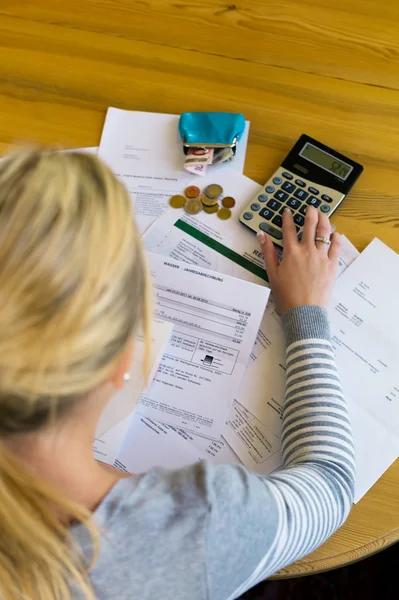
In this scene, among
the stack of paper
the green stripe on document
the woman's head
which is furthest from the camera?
the green stripe on document

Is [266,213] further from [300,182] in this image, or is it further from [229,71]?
[229,71]

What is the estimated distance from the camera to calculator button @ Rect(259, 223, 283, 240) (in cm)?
74

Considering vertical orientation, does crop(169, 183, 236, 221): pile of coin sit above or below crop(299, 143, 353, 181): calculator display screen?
below

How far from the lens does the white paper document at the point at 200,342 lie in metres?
0.64

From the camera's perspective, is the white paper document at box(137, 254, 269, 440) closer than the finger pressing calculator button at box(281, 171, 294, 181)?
Yes

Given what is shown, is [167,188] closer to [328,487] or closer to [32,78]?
[32,78]

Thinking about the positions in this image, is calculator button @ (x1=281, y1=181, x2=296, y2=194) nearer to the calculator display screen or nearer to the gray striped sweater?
the calculator display screen

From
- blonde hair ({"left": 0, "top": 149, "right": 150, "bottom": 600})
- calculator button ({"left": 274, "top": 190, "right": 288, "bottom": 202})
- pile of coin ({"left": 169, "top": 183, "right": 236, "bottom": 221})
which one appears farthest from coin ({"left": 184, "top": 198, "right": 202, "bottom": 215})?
blonde hair ({"left": 0, "top": 149, "right": 150, "bottom": 600})

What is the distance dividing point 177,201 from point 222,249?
0.10 metres

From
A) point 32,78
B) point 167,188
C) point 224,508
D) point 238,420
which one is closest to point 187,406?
point 238,420

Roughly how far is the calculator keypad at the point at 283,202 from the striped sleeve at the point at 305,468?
5.5 inches

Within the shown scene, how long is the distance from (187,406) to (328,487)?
18 centimetres

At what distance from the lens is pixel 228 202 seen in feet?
2.52

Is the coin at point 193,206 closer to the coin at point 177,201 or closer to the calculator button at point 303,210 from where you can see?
the coin at point 177,201
